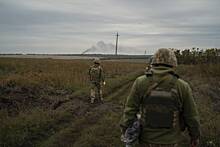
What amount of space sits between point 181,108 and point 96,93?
40.4 ft

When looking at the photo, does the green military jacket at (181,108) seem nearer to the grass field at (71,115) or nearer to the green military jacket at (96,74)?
the grass field at (71,115)

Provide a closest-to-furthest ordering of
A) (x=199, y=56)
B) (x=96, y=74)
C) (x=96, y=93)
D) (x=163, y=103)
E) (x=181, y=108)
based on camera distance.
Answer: (x=163, y=103)
(x=181, y=108)
(x=96, y=74)
(x=96, y=93)
(x=199, y=56)

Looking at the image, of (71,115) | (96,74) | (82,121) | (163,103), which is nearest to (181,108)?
(163,103)

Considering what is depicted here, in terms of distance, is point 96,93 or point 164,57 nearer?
point 164,57

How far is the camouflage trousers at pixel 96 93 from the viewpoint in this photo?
15.9 meters

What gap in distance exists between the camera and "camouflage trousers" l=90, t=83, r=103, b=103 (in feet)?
52.0

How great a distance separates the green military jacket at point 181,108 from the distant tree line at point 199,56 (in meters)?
19.9

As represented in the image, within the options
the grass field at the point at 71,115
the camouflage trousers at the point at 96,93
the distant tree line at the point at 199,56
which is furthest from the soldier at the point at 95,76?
the distant tree line at the point at 199,56

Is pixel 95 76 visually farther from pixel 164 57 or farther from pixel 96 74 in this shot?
pixel 164 57

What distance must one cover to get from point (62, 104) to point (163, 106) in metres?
11.7

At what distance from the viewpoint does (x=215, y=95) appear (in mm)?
15805

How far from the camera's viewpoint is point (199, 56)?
2609 centimetres

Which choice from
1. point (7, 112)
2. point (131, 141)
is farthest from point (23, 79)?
point (131, 141)

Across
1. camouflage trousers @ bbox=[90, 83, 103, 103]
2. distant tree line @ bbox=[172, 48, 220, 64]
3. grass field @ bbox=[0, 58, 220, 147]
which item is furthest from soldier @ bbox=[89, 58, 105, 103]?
distant tree line @ bbox=[172, 48, 220, 64]
